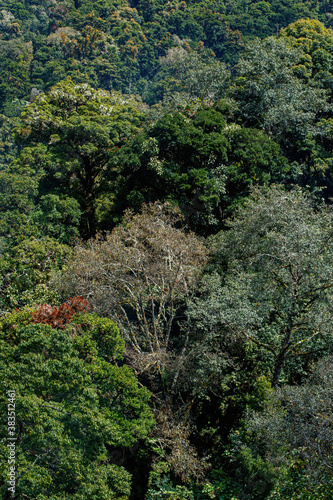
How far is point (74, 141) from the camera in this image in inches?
1016

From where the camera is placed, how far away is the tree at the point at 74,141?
24500 millimetres

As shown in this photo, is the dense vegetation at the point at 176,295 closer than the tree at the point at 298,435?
No

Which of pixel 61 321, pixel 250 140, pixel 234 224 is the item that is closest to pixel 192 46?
pixel 250 140

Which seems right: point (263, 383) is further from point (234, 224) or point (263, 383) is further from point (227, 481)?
point (234, 224)

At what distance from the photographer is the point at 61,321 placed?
12164mm

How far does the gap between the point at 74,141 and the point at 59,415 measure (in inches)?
764

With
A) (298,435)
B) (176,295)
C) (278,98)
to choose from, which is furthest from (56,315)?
(278,98)

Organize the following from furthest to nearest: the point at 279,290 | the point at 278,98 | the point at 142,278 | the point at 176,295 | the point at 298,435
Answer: the point at 278,98 → the point at 142,278 → the point at 176,295 → the point at 279,290 → the point at 298,435

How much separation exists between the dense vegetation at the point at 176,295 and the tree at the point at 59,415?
0.04m

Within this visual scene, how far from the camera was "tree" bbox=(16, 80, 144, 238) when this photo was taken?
80.4 feet

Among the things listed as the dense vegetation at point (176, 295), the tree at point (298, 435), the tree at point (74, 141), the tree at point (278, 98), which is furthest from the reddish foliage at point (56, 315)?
the tree at point (278, 98)

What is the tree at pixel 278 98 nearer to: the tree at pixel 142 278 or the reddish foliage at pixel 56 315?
the tree at pixel 142 278

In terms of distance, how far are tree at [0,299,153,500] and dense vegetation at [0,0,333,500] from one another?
4 cm

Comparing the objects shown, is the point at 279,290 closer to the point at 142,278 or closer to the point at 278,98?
the point at 142,278
